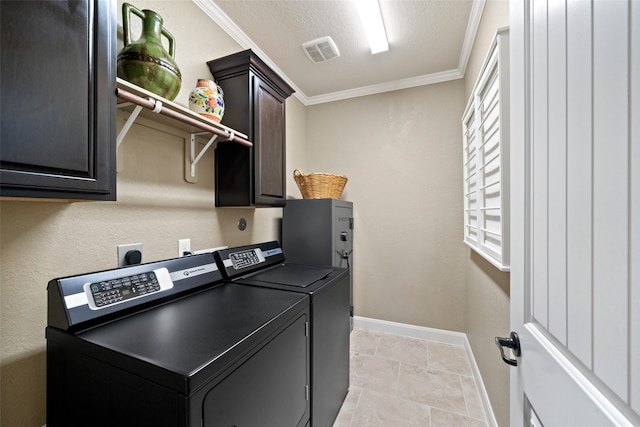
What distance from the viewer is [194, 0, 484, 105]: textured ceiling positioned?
1750 millimetres

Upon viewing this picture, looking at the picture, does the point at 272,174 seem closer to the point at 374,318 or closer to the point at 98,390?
the point at 98,390

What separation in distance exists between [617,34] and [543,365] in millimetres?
671

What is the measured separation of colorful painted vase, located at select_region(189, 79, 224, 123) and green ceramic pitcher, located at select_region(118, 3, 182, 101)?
22 centimetres

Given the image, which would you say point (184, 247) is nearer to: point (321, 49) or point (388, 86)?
point (321, 49)

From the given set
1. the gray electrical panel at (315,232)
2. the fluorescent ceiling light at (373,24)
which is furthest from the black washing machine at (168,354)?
the fluorescent ceiling light at (373,24)

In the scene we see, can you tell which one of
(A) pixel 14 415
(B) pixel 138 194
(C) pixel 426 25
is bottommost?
(A) pixel 14 415

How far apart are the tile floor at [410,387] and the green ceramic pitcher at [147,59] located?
2106 mm

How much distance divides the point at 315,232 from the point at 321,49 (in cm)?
158

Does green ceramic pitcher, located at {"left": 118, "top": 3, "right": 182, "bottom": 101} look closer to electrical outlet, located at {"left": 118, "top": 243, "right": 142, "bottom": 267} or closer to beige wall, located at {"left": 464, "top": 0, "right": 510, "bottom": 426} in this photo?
electrical outlet, located at {"left": 118, "top": 243, "right": 142, "bottom": 267}

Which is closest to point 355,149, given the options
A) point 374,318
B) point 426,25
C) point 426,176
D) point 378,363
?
point 426,176

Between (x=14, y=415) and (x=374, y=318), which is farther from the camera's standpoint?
(x=374, y=318)

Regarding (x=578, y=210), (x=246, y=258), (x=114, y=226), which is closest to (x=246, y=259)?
(x=246, y=258)

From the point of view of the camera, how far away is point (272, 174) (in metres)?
1.84

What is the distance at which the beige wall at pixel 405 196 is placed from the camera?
2527mm
